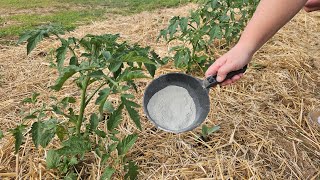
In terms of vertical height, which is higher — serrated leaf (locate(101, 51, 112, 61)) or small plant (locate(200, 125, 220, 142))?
serrated leaf (locate(101, 51, 112, 61))

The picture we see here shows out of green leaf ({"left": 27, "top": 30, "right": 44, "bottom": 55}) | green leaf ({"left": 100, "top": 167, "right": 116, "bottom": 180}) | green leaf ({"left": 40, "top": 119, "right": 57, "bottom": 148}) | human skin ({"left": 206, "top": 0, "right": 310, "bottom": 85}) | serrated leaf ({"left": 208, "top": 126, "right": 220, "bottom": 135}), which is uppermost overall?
green leaf ({"left": 27, "top": 30, "right": 44, "bottom": 55})

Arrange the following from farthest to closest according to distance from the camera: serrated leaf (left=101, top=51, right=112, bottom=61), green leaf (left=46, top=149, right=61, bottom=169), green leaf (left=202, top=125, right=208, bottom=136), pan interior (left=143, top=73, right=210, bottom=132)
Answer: green leaf (left=202, top=125, right=208, bottom=136) < pan interior (left=143, top=73, right=210, bottom=132) < green leaf (left=46, top=149, right=61, bottom=169) < serrated leaf (left=101, top=51, right=112, bottom=61)

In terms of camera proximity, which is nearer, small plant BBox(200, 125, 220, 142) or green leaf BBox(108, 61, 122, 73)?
green leaf BBox(108, 61, 122, 73)

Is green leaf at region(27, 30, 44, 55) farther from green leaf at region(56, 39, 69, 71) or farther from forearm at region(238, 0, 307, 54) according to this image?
forearm at region(238, 0, 307, 54)

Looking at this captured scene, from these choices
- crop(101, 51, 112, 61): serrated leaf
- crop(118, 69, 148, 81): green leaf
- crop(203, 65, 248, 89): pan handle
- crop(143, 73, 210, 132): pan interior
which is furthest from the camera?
crop(143, 73, 210, 132): pan interior

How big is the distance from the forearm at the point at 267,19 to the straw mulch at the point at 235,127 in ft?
2.00

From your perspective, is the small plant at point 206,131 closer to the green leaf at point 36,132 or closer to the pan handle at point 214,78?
the pan handle at point 214,78

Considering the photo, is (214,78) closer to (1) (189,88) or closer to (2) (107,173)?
(1) (189,88)

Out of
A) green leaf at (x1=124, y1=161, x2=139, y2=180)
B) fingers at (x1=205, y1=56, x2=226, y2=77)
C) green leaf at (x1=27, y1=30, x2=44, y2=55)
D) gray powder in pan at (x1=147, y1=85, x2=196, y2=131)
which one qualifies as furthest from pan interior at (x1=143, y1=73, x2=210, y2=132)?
green leaf at (x1=27, y1=30, x2=44, y2=55)

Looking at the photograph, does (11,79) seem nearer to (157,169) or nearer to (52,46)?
(52,46)

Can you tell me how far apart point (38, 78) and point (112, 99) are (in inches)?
31.9

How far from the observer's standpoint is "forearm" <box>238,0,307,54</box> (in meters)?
1.68

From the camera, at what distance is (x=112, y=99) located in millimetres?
2553

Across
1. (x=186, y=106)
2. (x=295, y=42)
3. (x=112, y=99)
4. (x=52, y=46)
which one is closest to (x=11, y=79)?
(x=52, y=46)
